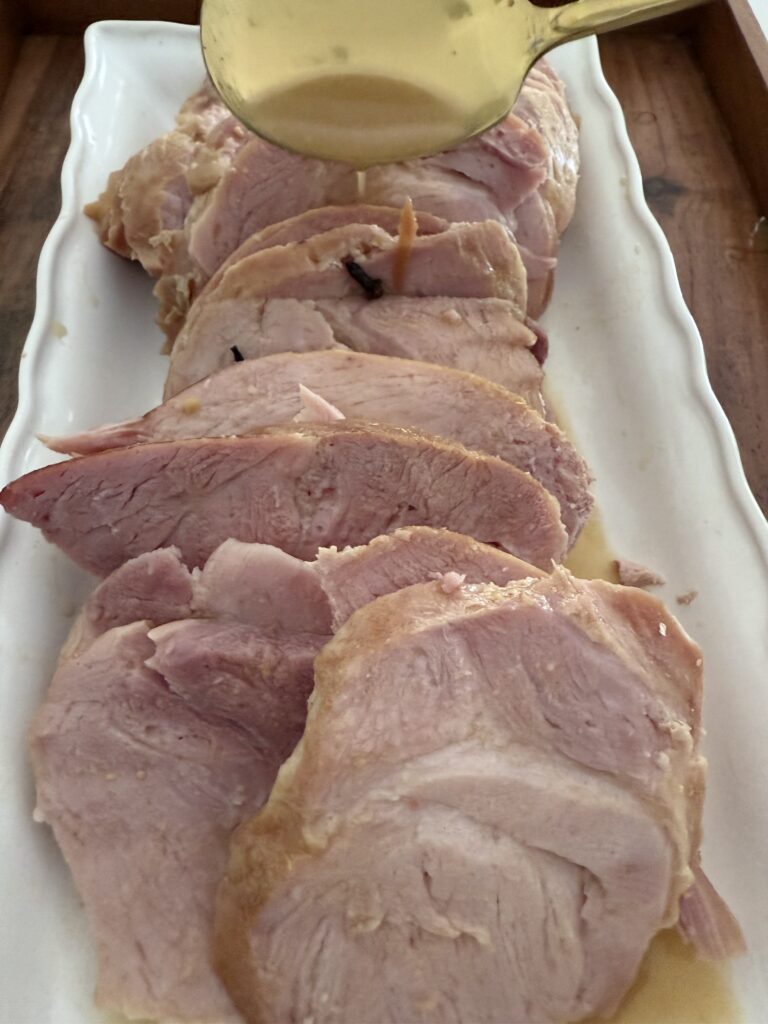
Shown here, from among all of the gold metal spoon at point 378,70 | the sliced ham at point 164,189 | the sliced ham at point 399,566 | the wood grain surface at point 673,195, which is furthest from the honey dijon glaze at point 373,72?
the wood grain surface at point 673,195

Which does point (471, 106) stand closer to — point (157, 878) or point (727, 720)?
point (727, 720)

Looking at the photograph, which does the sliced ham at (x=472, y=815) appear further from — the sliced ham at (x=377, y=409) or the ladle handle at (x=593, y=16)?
the ladle handle at (x=593, y=16)

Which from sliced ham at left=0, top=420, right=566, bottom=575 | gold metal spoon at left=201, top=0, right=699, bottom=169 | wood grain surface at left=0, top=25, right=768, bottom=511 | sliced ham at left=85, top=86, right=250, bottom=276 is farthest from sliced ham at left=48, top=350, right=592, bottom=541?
wood grain surface at left=0, top=25, right=768, bottom=511

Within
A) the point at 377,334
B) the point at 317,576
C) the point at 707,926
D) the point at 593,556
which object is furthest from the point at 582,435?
the point at 707,926

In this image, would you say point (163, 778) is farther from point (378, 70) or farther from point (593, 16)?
point (593, 16)

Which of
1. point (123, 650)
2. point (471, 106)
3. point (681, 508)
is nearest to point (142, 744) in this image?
point (123, 650)

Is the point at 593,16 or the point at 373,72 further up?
the point at 593,16
